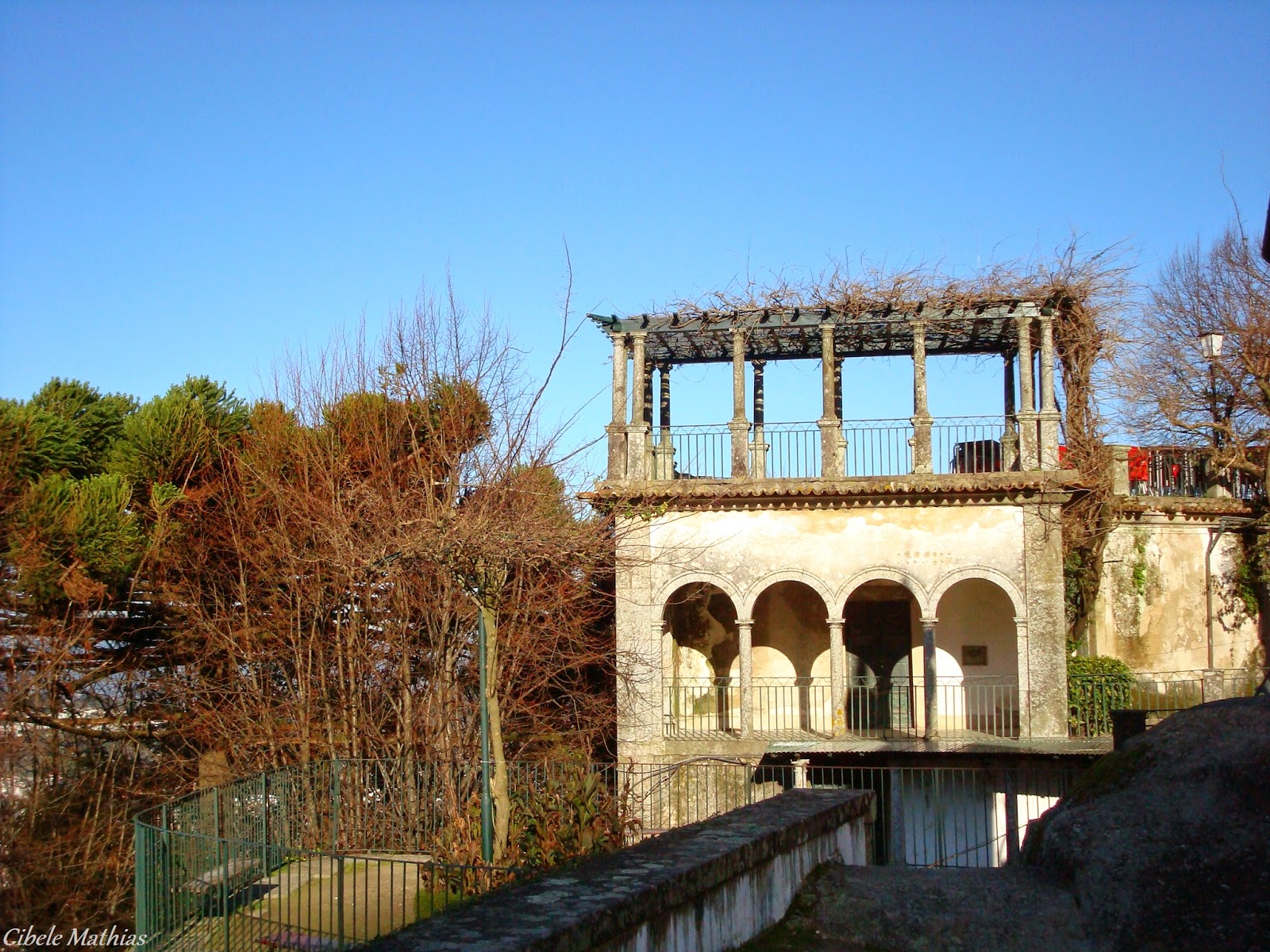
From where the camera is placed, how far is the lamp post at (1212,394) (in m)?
22.8

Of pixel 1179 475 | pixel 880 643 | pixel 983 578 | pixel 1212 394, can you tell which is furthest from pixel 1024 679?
pixel 1212 394

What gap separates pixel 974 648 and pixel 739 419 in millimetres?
6050

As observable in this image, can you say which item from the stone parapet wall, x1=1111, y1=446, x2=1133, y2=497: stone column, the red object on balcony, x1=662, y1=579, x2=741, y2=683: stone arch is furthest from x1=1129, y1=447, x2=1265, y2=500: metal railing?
the stone parapet wall

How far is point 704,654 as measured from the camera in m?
21.7

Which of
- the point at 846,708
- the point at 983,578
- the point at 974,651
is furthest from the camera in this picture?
the point at 974,651

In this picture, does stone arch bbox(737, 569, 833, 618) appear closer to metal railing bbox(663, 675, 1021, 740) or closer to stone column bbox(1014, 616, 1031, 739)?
metal railing bbox(663, 675, 1021, 740)

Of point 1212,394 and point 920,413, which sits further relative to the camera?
point 1212,394

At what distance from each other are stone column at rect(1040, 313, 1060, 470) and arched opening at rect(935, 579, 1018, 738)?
8.66ft

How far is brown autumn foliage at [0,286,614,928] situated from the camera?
653 inches

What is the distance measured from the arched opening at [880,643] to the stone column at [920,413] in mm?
2665

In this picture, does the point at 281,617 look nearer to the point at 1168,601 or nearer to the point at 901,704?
the point at 901,704

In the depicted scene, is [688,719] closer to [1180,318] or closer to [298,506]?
[298,506]

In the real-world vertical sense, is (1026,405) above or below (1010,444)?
above

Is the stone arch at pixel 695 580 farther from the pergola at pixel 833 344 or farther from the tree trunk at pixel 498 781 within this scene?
the tree trunk at pixel 498 781
